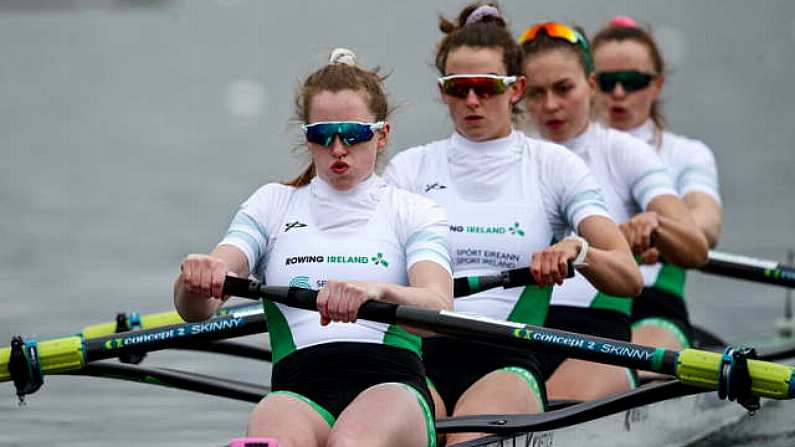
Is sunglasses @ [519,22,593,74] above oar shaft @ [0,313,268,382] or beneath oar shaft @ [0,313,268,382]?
above

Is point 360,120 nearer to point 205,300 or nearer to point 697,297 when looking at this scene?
point 205,300

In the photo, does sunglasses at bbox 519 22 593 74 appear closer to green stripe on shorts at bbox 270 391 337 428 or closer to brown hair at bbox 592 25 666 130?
brown hair at bbox 592 25 666 130

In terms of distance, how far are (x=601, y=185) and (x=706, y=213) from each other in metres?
1.17

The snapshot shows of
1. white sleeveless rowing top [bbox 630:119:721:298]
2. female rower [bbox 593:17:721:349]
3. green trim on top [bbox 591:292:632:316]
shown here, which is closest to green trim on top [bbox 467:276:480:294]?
green trim on top [bbox 591:292:632:316]

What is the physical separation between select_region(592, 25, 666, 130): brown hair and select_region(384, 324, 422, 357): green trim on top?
418cm

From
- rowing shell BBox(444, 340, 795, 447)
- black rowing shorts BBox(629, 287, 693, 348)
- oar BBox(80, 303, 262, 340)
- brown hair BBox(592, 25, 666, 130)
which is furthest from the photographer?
brown hair BBox(592, 25, 666, 130)

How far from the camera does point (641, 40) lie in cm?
999

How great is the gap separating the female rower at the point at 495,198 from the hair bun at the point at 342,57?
3.16 ft

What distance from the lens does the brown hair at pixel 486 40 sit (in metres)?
7.43

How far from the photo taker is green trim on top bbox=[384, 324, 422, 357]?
20.0 feet

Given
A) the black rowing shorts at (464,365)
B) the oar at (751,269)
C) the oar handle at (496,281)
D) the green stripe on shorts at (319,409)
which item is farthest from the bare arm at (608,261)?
the oar at (751,269)

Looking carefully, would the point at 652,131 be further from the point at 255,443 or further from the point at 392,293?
the point at 255,443

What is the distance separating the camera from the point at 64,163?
102ft

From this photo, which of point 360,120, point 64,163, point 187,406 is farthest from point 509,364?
point 64,163
